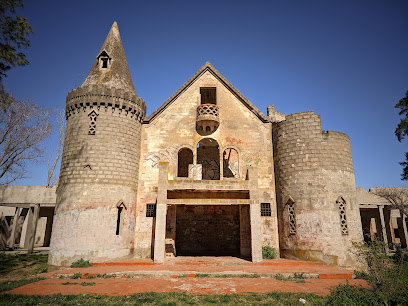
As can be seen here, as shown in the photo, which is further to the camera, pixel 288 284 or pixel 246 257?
pixel 246 257

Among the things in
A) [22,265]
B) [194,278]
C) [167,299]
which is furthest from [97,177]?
[167,299]

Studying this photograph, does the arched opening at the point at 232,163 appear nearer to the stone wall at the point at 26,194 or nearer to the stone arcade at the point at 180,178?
the stone arcade at the point at 180,178

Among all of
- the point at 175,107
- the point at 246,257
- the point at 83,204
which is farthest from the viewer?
the point at 175,107

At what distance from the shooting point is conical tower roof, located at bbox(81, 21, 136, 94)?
18.0 meters

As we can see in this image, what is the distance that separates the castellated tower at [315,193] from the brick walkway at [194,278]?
1521mm

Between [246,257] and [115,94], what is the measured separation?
1375 cm

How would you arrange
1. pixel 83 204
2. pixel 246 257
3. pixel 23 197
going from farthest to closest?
pixel 23 197 < pixel 246 257 < pixel 83 204

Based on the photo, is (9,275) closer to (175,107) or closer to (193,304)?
(193,304)

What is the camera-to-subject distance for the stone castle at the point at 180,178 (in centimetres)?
1508

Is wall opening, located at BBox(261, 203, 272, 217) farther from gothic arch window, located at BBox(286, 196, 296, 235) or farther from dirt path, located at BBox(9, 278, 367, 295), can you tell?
dirt path, located at BBox(9, 278, 367, 295)

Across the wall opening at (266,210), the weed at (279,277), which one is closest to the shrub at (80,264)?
the weed at (279,277)

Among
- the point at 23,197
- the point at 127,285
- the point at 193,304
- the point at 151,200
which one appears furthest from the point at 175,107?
the point at 23,197

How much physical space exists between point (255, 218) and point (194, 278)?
5330 mm

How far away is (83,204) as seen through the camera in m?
15.0
